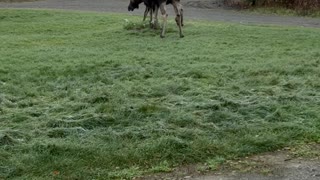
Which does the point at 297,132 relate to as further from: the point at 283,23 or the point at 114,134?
the point at 283,23

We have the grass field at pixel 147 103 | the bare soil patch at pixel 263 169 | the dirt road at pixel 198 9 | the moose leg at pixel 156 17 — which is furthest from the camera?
the dirt road at pixel 198 9

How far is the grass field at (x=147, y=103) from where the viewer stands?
6.18 metres

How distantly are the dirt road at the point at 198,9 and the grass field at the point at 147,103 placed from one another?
6135mm

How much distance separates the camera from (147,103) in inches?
319

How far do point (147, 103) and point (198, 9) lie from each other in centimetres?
1824

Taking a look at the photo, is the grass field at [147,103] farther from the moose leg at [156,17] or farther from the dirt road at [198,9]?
the dirt road at [198,9]

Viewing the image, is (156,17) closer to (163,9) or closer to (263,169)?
(163,9)

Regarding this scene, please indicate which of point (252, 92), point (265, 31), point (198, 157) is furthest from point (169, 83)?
point (265, 31)

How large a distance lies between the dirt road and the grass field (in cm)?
613

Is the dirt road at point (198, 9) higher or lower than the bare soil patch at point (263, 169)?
lower

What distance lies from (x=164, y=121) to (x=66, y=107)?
1.54 m

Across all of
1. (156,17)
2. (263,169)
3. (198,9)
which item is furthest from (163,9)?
(263,169)

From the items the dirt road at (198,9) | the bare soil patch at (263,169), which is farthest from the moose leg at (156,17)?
the bare soil patch at (263,169)

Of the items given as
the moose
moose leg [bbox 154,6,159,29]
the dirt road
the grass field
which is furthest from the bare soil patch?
the dirt road
